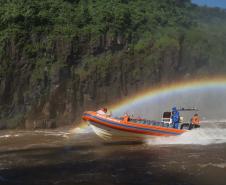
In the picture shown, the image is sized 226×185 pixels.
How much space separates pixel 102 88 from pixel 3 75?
31.1 ft

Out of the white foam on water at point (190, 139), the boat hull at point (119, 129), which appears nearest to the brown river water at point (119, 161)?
the white foam on water at point (190, 139)

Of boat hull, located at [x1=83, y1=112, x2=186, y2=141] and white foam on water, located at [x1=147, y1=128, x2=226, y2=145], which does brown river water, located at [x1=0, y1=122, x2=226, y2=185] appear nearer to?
white foam on water, located at [x1=147, y1=128, x2=226, y2=145]

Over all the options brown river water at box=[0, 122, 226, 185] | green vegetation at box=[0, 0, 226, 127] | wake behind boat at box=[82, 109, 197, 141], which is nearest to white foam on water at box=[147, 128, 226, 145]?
brown river water at box=[0, 122, 226, 185]

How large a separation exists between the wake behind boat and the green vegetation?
16.1 meters

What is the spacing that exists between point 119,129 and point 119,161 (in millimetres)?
4766

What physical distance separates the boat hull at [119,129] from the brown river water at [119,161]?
0.45m

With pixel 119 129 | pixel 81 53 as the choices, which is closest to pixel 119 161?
pixel 119 129

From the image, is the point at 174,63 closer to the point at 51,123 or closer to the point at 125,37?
the point at 125,37

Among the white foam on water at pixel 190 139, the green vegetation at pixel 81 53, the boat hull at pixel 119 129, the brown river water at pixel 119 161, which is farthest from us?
the green vegetation at pixel 81 53

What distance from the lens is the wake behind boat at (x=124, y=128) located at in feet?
74.1

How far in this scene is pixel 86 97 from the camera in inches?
1592

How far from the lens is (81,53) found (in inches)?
1704

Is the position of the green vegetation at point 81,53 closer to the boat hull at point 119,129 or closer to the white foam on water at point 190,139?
the boat hull at point 119,129

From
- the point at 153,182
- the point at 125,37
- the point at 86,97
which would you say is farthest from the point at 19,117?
the point at 153,182
